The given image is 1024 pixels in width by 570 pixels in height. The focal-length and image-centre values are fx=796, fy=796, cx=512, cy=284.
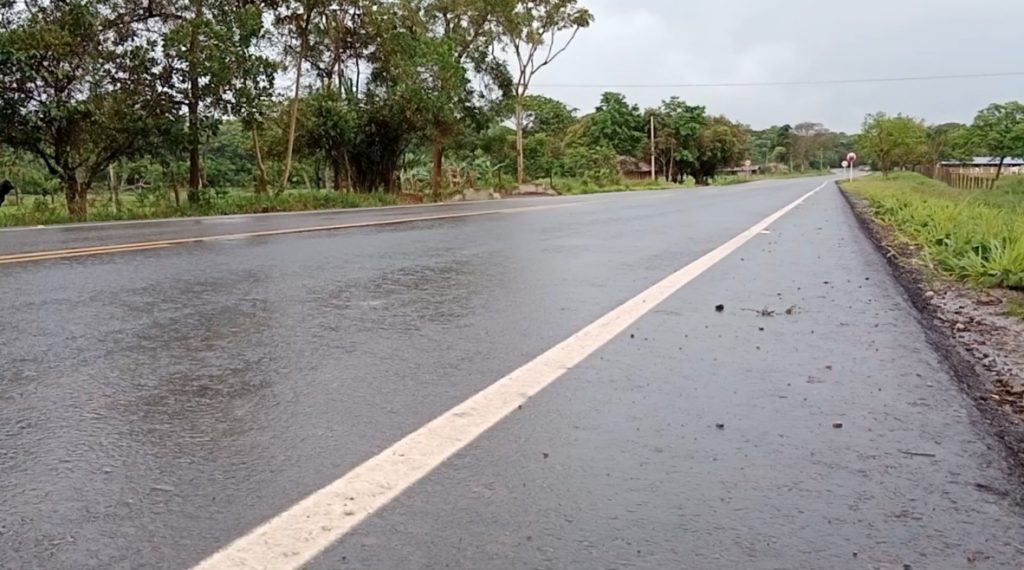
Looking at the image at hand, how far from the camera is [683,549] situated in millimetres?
2025

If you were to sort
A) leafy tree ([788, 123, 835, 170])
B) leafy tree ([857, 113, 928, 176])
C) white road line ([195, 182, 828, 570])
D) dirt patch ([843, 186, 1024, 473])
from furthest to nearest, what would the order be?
leafy tree ([788, 123, 835, 170]) < leafy tree ([857, 113, 928, 176]) < dirt patch ([843, 186, 1024, 473]) < white road line ([195, 182, 828, 570])

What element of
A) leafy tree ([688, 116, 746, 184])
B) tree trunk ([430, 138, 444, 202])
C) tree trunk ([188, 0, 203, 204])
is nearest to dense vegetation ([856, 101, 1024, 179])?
leafy tree ([688, 116, 746, 184])

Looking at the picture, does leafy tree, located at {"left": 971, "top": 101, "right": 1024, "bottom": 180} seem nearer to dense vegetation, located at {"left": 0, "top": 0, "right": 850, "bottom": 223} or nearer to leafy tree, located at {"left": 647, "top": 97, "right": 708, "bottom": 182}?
leafy tree, located at {"left": 647, "top": 97, "right": 708, "bottom": 182}

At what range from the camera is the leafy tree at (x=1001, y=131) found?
177 ft

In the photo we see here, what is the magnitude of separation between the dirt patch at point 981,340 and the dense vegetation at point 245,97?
14.6 m

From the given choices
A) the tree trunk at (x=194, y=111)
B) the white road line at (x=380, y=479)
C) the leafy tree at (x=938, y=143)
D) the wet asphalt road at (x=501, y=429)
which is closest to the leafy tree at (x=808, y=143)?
the leafy tree at (x=938, y=143)

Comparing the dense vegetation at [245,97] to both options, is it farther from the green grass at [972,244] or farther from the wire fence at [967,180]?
the wire fence at [967,180]

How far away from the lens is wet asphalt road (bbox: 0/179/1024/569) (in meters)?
2.07

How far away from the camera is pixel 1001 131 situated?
55.2 meters

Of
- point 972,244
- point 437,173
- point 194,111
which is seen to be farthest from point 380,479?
point 437,173

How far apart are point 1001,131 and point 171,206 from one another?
5677 cm

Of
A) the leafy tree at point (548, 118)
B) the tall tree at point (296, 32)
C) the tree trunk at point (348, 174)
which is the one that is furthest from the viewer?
the leafy tree at point (548, 118)

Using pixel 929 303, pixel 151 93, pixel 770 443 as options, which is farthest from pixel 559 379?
pixel 151 93

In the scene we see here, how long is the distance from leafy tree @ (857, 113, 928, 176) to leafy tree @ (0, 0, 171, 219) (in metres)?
55.0
